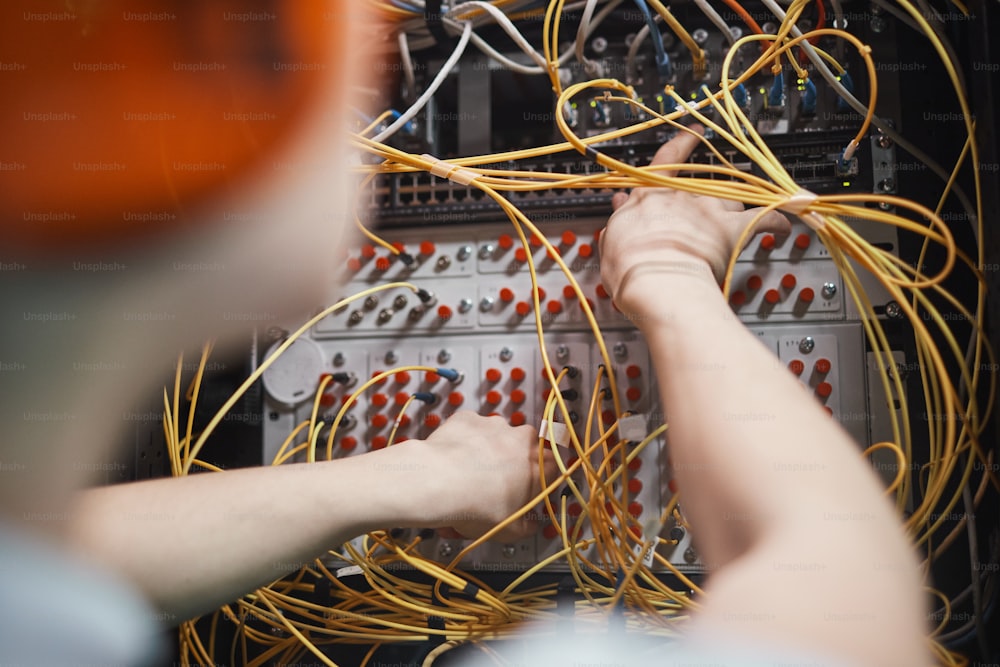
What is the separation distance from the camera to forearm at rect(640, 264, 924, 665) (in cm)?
55

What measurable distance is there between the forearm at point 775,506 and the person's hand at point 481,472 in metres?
0.28

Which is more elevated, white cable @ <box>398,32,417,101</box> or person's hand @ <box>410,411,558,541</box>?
white cable @ <box>398,32,417,101</box>

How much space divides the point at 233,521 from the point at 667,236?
67 cm

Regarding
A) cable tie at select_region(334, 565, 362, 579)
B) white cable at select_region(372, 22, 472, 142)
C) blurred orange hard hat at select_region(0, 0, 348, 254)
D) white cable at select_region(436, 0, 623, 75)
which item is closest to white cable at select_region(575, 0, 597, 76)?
white cable at select_region(436, 0, 623, 75)

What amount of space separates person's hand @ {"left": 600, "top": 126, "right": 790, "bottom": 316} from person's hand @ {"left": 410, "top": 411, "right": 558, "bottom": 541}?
268 mm

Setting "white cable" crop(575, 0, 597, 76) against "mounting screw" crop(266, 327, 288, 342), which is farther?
"mounting screw" crop(266, 327, 288, 342)

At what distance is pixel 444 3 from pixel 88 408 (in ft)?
2.79

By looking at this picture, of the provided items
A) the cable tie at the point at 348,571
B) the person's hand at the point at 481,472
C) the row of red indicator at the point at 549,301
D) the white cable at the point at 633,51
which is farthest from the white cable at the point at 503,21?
the cable tie at the point at 348,571

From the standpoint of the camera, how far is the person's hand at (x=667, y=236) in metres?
0.89

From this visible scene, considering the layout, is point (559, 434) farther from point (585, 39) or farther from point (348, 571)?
point (585, 39)

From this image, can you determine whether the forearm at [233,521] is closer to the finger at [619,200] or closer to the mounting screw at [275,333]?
the mounting screw at [275,333]

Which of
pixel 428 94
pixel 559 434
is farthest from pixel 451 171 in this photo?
pixel 559 434

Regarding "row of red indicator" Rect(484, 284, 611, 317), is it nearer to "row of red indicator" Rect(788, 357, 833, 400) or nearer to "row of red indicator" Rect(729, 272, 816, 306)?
"row of red indicator" Rect(729, 272, 816, 306)

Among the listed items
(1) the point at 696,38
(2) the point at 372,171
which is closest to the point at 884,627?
(2) the point at 372,171
